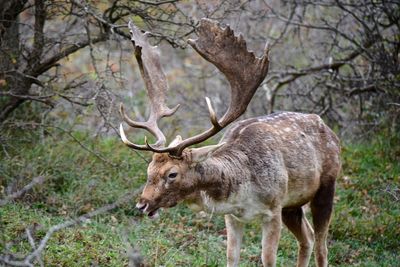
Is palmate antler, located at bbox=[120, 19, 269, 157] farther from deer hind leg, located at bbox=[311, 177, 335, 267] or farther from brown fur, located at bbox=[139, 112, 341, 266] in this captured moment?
deer hind leg, located at bbox=[311, 177, 335, 267]

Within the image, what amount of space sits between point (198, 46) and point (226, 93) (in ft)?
23.0

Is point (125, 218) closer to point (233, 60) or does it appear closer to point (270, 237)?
point (270, 237)

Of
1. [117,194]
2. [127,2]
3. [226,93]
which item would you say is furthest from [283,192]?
[226,93]

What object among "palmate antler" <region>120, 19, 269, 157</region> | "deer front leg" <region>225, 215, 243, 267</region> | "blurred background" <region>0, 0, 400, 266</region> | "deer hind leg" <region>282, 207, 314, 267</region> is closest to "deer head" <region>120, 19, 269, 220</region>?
"palmate antler" <region>120, 19, 269, 157</region>

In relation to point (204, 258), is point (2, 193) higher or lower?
higher

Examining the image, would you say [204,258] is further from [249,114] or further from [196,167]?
[249,114]

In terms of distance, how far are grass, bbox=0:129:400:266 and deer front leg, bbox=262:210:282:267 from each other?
2.19 feet

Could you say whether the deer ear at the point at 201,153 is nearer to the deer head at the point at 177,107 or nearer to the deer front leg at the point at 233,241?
the deer head at the point at 177,107

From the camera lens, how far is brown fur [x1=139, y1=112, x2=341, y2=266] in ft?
21.7

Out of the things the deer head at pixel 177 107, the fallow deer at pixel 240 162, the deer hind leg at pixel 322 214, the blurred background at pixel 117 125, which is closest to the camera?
the deer head at pixel 177 107

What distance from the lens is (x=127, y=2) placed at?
890 cm

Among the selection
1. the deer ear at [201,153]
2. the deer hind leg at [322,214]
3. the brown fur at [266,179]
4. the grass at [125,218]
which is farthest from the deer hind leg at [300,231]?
the deer ear at [201,153]

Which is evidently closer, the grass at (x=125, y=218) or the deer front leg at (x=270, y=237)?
the deer front leg at (x=270, y=237)

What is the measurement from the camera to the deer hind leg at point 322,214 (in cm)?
753
